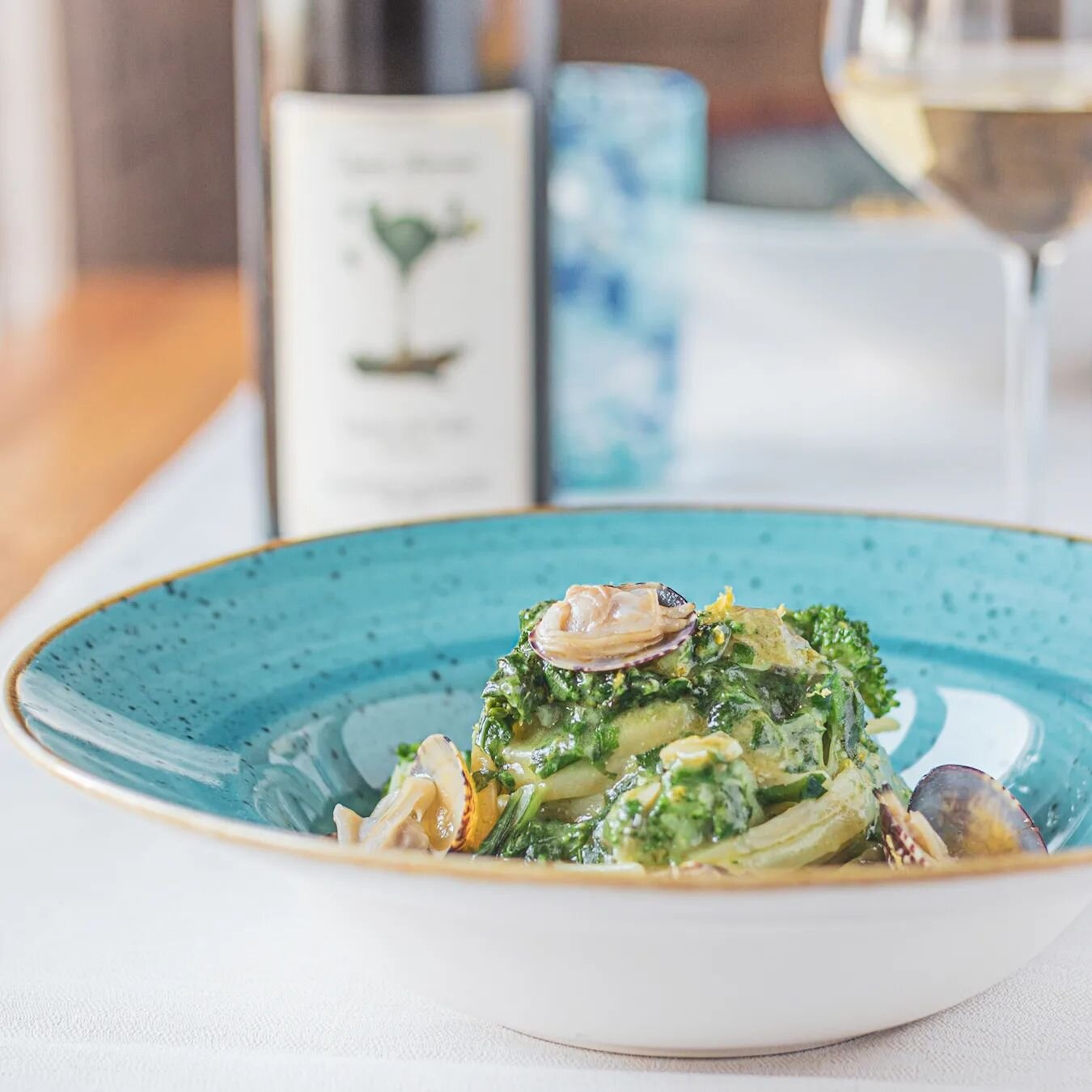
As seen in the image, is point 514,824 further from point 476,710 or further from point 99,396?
point 99,396

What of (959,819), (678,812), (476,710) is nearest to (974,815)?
(959,819)

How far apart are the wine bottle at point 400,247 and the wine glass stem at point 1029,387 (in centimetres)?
40

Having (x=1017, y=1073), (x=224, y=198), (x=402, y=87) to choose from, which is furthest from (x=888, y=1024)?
(x=224, y=198)

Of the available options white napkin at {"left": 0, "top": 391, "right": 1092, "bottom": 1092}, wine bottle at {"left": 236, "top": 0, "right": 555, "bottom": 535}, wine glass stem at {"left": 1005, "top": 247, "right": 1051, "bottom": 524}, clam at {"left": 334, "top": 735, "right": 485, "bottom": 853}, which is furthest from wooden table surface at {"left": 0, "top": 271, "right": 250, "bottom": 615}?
wine glass stem at {"left": 1005, "top": 247, "right": 1051, "bottom": 524}

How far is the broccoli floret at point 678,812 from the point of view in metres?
0.60

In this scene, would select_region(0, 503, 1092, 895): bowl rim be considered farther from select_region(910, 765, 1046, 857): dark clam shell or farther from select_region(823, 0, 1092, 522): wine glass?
select_region(823, 0, 1092, 522): wine glass

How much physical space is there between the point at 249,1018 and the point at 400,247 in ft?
2.54

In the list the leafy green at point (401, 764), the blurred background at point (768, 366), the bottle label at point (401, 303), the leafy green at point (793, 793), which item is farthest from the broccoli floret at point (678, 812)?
the blurred background at point (768, 366)

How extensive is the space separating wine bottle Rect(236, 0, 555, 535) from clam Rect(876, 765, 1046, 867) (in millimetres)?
696

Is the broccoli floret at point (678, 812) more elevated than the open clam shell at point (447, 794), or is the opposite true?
the broccoli floret at point (678, 812)

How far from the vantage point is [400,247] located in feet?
4.33

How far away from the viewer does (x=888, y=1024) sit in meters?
0.60

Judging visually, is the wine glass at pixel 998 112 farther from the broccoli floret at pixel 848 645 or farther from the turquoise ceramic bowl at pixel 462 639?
the broccoli floret at pixel 848 645

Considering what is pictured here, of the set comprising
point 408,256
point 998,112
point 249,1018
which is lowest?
point 249,1018
